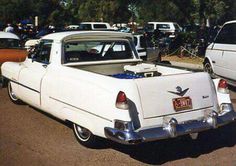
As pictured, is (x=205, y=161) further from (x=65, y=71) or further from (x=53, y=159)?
(x=65, y=71)

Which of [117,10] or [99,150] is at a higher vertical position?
[117,10]

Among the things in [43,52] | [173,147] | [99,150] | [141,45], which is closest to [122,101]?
[99,150]

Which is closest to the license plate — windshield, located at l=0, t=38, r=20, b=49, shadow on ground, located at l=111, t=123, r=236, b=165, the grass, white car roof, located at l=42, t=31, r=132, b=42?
shadow on ground, located at l=111, t=123, r=236, b=165

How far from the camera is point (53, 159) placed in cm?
514

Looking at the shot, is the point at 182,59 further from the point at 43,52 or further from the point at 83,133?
the point at 83,133

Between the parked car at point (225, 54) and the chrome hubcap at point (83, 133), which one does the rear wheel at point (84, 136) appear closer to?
the chrome hubcap at point (83, 133)

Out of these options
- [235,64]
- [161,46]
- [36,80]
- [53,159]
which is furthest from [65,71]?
[161,46]

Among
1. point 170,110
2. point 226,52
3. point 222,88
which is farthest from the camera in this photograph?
point 226,52

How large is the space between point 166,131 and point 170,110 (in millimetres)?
333

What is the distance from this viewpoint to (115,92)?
4.84 meters

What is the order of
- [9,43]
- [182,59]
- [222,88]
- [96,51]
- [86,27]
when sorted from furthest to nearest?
[86,27], [182,59], [9,43], [96,51], [222,88]

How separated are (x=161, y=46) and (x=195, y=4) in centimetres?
567

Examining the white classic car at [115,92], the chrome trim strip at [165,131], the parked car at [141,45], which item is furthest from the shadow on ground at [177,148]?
the parked car at [141,45]

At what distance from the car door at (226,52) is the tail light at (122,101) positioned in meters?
5.23
